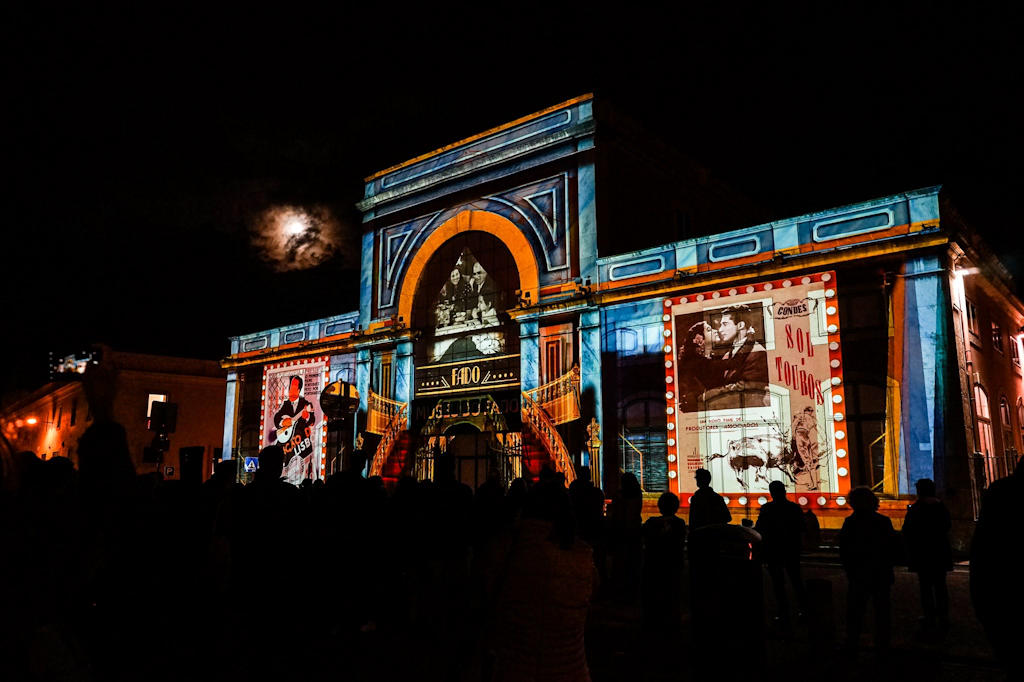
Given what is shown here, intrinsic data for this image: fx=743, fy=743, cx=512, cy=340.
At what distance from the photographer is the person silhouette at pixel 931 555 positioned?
28.6 feet

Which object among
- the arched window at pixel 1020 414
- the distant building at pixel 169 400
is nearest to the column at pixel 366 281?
the distant building at pixel 169 400

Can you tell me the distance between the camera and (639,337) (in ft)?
63.6

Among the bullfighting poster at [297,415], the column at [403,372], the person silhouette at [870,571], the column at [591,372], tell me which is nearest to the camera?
the person silhouette at [870,571]

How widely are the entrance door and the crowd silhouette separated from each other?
1043 cm

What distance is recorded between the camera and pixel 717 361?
17797 mm

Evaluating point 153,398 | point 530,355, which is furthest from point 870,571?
point 153,398

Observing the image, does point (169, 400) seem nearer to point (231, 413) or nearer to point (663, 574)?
point (231, 413)

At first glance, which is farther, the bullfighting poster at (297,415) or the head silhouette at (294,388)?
the head silhouette at (294,388)

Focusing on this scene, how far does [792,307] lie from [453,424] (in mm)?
10663

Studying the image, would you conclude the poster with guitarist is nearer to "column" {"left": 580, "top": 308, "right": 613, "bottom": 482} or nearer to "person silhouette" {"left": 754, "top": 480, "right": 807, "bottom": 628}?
"column" {"left": 580, "top": 308, "right": 613, "bottom": 482}

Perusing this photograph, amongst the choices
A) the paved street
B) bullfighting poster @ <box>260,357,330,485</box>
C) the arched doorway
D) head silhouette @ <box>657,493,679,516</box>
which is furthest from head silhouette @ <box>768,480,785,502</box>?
bullfighting poster @ <box>260,357,330,485</box>

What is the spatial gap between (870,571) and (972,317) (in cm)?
1327

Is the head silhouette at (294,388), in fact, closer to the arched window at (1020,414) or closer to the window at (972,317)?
the window at (972,317)

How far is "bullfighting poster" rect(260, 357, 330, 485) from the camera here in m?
25.8
